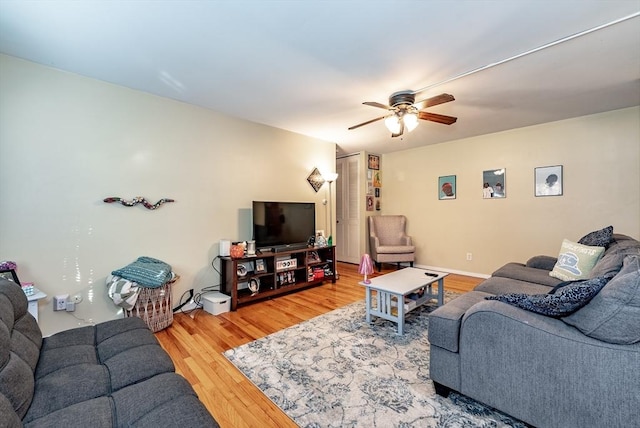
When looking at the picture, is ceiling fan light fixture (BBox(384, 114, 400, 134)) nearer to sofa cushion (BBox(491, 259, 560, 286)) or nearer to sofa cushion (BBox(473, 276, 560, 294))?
sofa cushion (BBox(473, 276, 560, 294))

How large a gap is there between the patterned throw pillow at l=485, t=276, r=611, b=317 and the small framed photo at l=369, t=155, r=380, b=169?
4.57 m

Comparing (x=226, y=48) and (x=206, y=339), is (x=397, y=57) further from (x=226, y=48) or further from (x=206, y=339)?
(x=206, y=339)

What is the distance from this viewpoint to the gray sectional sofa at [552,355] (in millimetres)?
1171

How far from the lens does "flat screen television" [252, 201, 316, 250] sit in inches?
143

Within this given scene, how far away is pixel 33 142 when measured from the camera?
2334mm

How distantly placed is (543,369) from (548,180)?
3.74m

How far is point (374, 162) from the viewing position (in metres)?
5.89

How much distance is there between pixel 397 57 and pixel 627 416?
249 centimetres

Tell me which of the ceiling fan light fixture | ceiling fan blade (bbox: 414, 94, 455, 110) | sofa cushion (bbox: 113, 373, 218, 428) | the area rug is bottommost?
the area rug

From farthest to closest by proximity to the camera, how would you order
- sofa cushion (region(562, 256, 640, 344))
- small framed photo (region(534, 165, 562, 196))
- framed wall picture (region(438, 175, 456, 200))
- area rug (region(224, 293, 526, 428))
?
framed wall picture (region(438, 175, 456, 200))
small framed photo (region(534, 165, 562, 196))
area rug (region(224, 293, 526, 428))
sofa cushion (region(562, 256, 640, 344))

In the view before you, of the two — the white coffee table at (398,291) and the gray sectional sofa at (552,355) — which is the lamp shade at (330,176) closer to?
the white coffee table at (398,291)

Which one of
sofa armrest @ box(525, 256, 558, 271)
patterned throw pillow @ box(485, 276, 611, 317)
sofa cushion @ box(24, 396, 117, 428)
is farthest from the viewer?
sofa armrest @ box(525, 256, 558, 271)

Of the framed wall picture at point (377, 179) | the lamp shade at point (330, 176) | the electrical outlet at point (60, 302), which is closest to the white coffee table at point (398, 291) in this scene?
the lamp shade at point (330, 176)

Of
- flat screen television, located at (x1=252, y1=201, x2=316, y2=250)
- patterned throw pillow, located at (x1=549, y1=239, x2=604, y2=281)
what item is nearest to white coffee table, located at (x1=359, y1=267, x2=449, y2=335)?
patterned throw pillow, located at (x1=549, y1=239, x2=604, y2=281)
